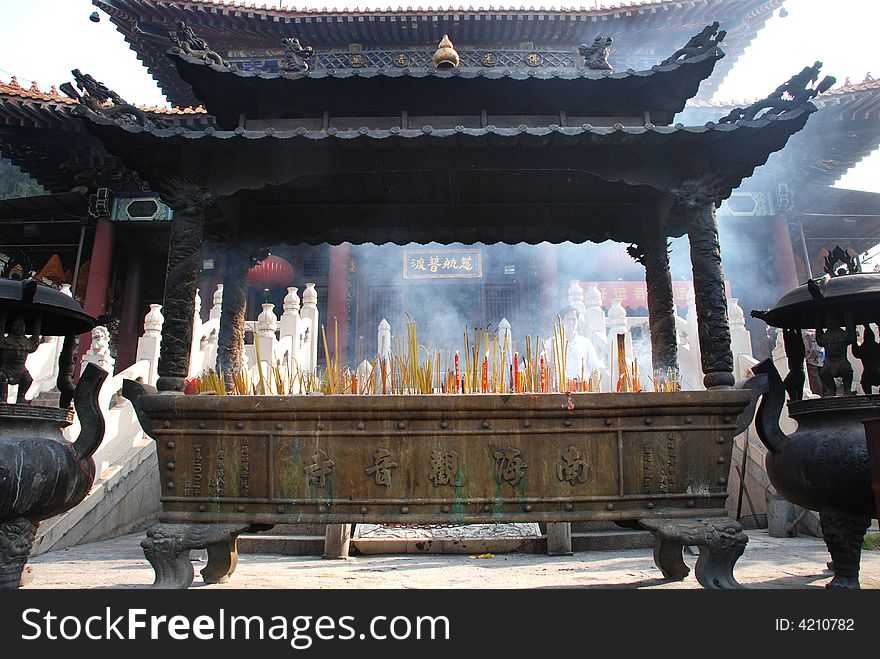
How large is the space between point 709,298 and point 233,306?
3.42 m

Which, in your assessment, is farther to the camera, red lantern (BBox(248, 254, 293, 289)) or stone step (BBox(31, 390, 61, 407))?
red lantern (BBox(248, 254, 293, 289))

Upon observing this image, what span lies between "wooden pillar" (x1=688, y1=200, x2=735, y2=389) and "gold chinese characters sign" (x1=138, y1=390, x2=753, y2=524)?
0.33 meters

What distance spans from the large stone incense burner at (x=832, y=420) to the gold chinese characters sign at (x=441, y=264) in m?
10.0

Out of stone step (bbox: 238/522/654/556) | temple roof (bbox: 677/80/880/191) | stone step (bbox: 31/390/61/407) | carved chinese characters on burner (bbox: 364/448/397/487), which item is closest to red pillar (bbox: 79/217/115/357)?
stone step (bbox: 31/390/61/407)

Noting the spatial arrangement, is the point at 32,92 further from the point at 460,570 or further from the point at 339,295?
the point at 460,570

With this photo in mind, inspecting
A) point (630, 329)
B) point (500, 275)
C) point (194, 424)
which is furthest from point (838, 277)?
point (500, 275)

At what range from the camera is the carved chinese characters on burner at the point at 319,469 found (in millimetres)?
3205

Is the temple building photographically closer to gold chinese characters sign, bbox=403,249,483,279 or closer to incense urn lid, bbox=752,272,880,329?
gold chinese characters sign, bbox=403,249,483,279

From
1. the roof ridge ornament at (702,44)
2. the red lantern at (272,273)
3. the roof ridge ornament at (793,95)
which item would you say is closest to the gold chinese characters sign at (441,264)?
the red lantern at (272,273)

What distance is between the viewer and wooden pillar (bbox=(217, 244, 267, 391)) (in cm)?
466

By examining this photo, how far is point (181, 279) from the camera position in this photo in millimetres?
3779

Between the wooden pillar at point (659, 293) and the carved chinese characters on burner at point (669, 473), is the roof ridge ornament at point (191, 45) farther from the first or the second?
the carved chinese characters on burner at point (669, 473)

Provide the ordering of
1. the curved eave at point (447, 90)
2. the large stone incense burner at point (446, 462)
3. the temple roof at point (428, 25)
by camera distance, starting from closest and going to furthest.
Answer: the large stone incense burner at point (446, 462), the curved eave at point (447, 90), the temple roof at point (428, 25)
